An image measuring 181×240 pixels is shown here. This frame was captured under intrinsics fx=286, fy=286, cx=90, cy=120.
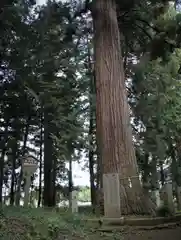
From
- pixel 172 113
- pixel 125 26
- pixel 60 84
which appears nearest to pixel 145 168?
pixel 172 113

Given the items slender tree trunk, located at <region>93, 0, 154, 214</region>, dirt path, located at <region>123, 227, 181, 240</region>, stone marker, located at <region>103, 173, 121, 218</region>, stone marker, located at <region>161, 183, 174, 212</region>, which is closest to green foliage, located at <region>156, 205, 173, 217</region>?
slender tree trunk, located at <region>93, 0, 154, 214</region>

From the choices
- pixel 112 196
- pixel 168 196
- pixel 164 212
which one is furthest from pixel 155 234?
pixel 168 196

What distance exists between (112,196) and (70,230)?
97 centimetres

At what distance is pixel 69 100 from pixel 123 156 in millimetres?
5285

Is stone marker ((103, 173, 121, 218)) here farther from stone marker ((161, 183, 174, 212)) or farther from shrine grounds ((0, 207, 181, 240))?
stone marker ((161, 183, 174, 212))

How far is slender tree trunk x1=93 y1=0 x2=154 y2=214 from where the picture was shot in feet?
18.1

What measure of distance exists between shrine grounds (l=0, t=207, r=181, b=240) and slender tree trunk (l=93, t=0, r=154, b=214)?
2.37 feet

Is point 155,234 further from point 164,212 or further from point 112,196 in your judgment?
point 164,212

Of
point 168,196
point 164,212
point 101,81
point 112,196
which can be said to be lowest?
point 164,212

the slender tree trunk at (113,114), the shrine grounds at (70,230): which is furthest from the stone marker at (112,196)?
the slender tree trunk at (113,114)

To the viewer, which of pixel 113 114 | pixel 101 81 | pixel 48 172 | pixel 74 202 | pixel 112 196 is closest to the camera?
pixel 112 196

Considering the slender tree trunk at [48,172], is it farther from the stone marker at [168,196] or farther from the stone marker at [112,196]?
the stone marker at [112,196]

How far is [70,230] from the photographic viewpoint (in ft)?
14.5

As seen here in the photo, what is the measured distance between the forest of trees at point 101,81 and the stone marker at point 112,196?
1.59 feet
